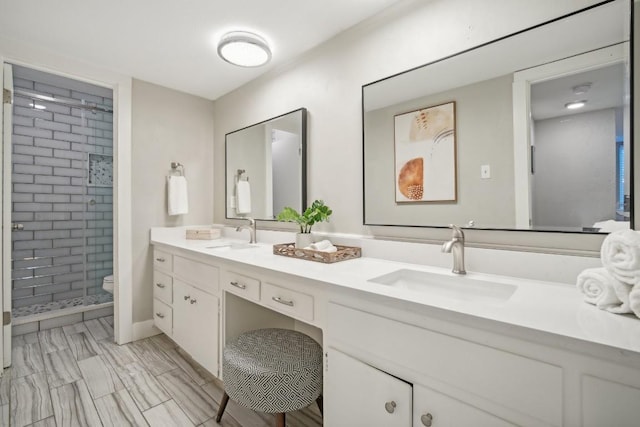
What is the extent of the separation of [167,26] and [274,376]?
79.4 inches

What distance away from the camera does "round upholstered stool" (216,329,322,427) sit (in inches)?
48.1

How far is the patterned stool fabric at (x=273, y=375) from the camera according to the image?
4.01 feet

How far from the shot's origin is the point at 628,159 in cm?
99

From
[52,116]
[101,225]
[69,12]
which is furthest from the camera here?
[101,225]

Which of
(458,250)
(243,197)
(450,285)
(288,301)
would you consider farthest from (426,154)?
(243,197)

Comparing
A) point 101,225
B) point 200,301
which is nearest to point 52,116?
point 101,225

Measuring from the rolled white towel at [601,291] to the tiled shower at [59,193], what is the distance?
3765 millimetres

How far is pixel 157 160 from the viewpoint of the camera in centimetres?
257

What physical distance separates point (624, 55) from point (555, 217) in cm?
58

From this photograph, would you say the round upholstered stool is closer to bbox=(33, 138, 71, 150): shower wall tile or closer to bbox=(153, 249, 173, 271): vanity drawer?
bbox=(153, 249, 173, 271): vanity drawer

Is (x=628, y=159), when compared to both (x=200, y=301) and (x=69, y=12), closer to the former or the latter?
(x=200, y=301)

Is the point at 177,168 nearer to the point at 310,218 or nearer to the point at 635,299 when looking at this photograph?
the point at 310,218

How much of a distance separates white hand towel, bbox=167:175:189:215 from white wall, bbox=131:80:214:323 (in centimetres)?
8

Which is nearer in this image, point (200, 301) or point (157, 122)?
point (200, 301)
